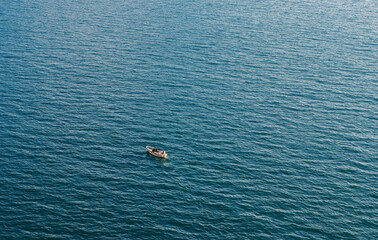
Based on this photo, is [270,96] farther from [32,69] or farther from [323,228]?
[32,69]

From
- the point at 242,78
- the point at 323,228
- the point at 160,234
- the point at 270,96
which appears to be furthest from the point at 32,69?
the point at 323,228

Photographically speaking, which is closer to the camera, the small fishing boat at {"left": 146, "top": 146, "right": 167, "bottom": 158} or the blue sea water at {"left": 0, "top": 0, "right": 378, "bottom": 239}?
the blue sea water at {"left": 0, "top": 0, "right": 378, "bottom": 239}

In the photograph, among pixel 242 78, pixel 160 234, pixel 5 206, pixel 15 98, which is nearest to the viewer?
pixel 160 234

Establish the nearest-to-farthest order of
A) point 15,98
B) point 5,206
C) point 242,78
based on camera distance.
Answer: point 5,206, point 15,98, point 242,78

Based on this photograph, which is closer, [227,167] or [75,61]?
[227,167]

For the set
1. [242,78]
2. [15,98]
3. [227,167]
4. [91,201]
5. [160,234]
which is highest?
[242,78]

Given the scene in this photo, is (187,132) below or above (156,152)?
above

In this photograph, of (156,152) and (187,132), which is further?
(187,132)

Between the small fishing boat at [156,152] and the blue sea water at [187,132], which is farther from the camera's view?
the small fishing boat at [156,152]
